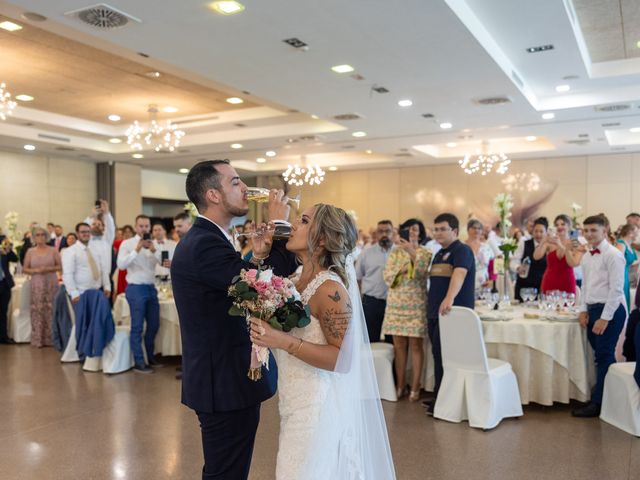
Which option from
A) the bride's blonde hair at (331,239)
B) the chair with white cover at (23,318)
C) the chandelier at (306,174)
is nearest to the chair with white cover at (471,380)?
the bride's blonde hair at (331,239)

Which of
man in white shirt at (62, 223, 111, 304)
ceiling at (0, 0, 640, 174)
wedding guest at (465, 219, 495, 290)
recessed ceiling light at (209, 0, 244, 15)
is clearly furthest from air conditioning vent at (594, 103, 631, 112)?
man in white shirt at (62, 223, 111, 304)

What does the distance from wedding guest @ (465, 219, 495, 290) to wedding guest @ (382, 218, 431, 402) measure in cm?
125

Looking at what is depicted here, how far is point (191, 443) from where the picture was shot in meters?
4.29

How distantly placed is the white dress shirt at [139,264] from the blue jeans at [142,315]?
8 centimetres

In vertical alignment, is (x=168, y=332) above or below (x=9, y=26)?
below

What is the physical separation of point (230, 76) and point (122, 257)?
2.78 metres

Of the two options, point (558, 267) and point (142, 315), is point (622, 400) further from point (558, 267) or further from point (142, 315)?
point (142, 315)

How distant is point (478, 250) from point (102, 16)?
472 centimetres

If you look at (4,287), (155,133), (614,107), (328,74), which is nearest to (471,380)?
(328,74)

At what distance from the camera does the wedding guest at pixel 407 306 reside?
5.28m

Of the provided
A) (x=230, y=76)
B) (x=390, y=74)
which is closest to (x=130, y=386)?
(x=230, y=76)

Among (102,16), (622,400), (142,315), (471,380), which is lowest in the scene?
(622,400)

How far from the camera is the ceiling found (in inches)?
217

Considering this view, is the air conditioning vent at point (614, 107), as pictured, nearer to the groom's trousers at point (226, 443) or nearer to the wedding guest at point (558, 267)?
the wedding guest at point (558, 267)
